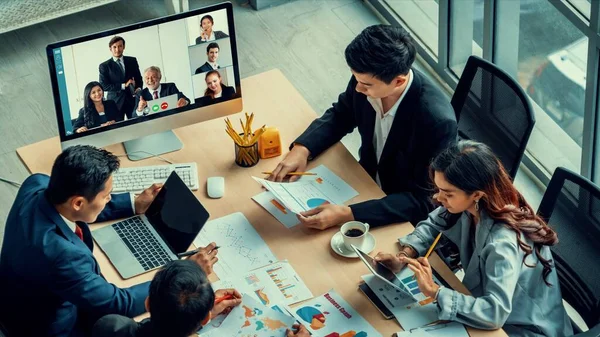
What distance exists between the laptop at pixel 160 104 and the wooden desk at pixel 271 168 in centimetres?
19

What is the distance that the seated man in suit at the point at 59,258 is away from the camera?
3051mm

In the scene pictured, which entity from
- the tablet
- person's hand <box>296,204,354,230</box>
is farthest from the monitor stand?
the tablet

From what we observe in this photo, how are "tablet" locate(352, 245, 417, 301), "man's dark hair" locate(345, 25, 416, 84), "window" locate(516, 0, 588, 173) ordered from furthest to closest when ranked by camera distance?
"window" locate(516, 0, 588, 173), "man's dark hair" locate(345, 25, 416, 84), "tablet" locate(352, 245, 417, 301)

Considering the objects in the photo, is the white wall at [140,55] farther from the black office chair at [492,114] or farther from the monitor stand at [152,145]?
the black office chair at [492,114]

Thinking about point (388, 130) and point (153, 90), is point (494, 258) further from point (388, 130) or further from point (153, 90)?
point (153, 90)

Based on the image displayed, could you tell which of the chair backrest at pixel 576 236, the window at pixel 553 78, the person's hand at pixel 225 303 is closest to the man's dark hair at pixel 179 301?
the person's hand at pixel 225 303

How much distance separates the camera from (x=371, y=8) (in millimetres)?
5945

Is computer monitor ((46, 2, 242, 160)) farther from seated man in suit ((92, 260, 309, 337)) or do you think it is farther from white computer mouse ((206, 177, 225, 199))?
seated man in suit ((92, 260, 309, 337))

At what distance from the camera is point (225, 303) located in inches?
122

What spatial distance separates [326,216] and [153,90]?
2.61ft

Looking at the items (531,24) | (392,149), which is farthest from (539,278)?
(531,24)

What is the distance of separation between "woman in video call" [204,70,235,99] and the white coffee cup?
2.44 feet

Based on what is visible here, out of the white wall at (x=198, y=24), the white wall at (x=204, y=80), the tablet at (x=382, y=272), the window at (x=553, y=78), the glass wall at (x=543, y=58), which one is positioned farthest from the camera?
the window at (x=553, y=78)

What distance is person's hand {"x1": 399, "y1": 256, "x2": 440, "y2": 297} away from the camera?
3059 millimetres
